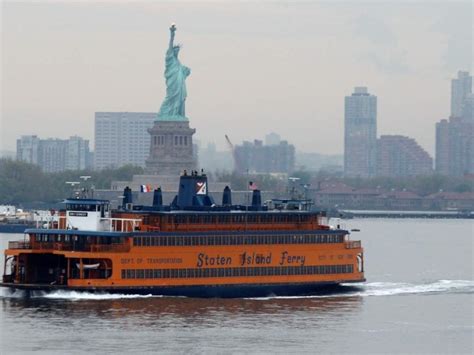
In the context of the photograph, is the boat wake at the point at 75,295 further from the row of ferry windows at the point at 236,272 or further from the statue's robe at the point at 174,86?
the statue's robe at the point at 174,86

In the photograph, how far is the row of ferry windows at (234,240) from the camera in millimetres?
68750

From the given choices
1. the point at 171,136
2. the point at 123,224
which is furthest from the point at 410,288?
the point at 171,136

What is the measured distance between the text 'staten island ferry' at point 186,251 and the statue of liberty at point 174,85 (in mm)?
83509

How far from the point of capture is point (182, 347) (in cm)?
5719

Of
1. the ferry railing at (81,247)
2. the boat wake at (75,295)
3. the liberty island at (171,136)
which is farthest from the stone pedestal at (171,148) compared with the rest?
the boat wake at (75,295)

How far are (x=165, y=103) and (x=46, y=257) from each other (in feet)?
311

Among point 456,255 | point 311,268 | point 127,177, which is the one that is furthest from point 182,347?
point 127,177

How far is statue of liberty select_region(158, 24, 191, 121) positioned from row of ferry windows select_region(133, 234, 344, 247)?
84339 millimetres

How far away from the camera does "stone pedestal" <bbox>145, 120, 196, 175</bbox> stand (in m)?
164

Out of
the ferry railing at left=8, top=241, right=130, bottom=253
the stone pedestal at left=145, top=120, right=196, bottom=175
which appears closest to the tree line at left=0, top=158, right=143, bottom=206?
the stone pedestal at left=145, top=120, right=196, bottom=175

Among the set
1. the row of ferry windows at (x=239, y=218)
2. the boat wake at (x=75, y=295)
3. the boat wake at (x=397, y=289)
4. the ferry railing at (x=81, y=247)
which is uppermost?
the row of ferry windows at (x=239, y=218)

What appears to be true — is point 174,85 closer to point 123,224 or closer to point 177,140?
point 177,140

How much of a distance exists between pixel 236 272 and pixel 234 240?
1.21 meters

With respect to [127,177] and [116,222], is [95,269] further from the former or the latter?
[127,177]
